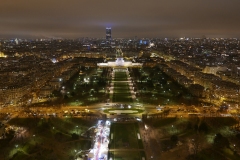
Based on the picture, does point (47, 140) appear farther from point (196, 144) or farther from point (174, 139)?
point (196, 144)

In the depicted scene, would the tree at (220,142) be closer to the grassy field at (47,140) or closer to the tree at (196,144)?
the tree at (196,144)

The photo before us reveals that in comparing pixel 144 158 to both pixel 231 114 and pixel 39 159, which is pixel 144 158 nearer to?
pixel 39 159

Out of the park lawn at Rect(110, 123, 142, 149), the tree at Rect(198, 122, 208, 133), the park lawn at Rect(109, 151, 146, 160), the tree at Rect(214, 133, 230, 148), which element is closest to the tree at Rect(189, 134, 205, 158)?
the tree at Rect(198, 122, 208, 133)

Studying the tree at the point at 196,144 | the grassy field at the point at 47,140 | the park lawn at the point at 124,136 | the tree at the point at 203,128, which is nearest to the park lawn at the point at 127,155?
the park lawn at the point at 124,136

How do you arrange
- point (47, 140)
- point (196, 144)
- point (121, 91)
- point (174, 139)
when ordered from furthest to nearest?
point (121, 91), point (47, 140), point (174, 139), point (196, 144)

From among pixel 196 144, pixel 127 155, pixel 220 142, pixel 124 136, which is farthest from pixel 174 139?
pixel 127 155

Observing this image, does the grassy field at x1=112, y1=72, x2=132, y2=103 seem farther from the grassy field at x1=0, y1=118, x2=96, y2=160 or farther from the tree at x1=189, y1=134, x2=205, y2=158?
the tree at x1=189, y1=134, x2=205, y2=158
